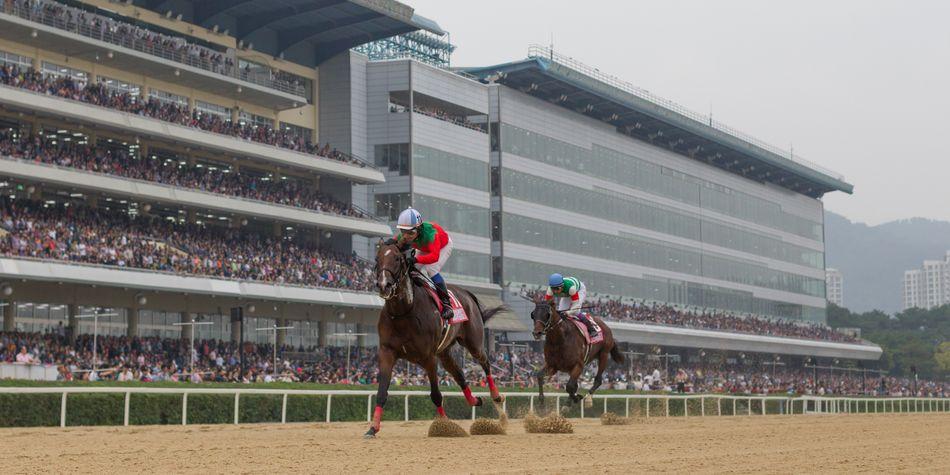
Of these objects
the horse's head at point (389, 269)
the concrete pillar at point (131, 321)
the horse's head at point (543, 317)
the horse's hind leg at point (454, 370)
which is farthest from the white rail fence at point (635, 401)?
the concrete pillar at point (131, 321)

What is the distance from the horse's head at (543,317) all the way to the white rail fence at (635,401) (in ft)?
5.54

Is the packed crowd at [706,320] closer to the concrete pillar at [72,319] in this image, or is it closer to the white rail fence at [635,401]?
the white rail fence at [635,401]

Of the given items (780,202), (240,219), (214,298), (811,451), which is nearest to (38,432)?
(811,451)

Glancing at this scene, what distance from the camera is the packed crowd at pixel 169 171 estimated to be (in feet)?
117

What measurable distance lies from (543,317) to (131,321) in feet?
75.4

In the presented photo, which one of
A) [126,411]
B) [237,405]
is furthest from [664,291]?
[126,411]

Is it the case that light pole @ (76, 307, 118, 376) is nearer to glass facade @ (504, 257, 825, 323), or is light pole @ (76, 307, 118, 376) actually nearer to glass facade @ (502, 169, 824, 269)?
glass facade @ (504, 257, 825, 323)

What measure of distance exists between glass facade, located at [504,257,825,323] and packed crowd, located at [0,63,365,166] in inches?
517

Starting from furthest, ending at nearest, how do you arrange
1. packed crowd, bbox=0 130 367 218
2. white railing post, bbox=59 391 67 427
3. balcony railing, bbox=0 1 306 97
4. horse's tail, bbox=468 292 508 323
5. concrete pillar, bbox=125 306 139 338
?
concrete pillar, bbox=125 306 139 338 < balcony railing, bbox=0 1 306 97 < packed crowd, bbox=0 130 367 218 < white railing post, bbox=59 391 67 427 < horse's tail, bbox=468 292 508 323

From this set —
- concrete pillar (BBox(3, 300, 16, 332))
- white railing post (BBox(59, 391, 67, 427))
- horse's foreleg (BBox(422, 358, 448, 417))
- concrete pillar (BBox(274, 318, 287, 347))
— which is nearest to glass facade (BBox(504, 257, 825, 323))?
concrete pillar (BBox(274, 318, 287, 347))

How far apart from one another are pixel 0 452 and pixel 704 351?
62693mm

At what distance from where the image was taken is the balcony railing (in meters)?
37.1

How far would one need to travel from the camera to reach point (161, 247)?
3750 cm

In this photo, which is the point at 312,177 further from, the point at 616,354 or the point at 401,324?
the point at 401,324
